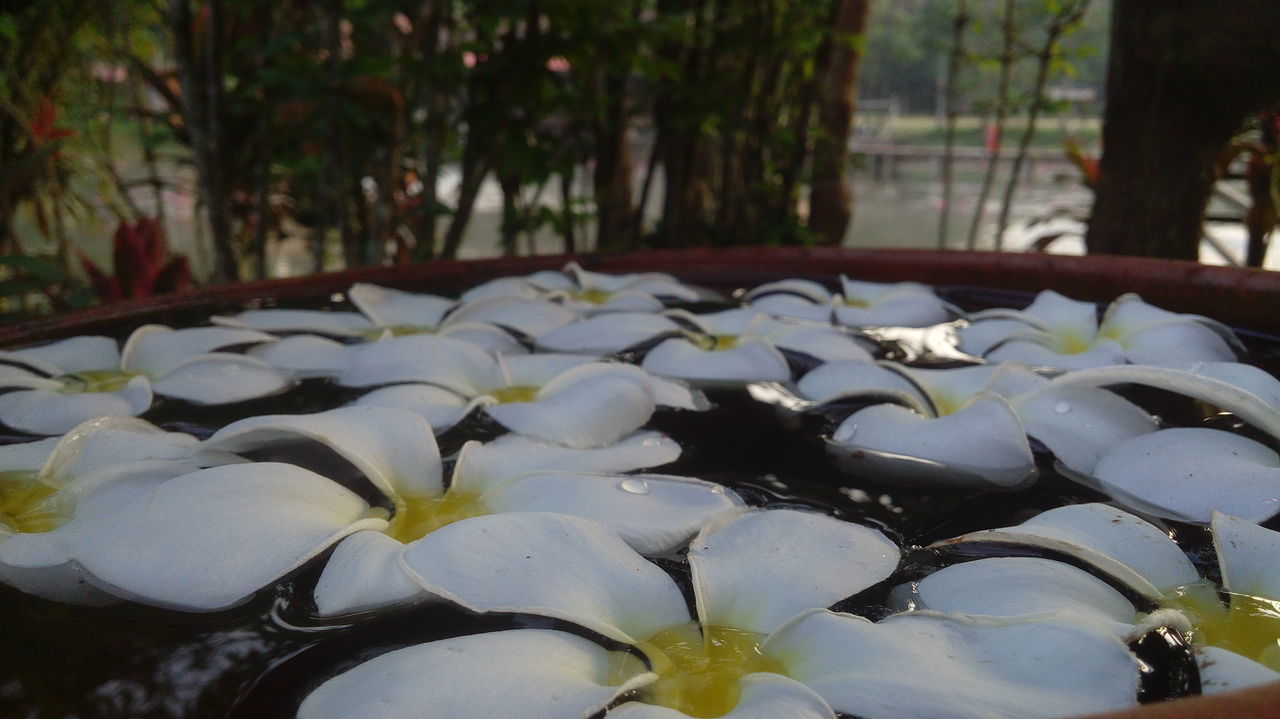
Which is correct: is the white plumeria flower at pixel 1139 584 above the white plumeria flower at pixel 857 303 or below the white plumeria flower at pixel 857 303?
below

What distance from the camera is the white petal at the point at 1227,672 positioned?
7.9 inches

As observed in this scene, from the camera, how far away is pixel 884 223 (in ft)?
17.6

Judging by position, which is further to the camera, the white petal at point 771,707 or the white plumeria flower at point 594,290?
the white plumeria flower at point 594,290

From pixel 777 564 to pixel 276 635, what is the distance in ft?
0.47

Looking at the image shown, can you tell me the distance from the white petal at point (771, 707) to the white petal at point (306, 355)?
0.32 metres

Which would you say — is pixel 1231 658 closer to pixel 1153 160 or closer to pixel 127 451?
pixel 127 451

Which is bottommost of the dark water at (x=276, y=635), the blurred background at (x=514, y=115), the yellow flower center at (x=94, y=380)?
the dark water at (x=276, y=635)

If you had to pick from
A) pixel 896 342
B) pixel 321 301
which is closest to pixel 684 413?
pixel 896 342

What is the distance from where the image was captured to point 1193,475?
319 millimetres

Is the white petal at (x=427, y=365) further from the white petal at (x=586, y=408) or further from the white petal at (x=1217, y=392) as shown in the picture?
the white petal at (x=1217, y=392)

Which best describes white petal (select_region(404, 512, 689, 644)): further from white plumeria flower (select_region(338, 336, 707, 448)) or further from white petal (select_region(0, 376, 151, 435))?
white petal (select_region(0, 376, 151, 435))

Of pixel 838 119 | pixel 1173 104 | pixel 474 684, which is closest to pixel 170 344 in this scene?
pixel 474 684

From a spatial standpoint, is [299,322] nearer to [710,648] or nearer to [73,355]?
[73,355]

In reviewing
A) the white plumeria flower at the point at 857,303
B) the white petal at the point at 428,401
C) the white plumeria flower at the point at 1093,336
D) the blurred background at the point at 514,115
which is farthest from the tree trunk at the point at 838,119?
the white petal at the point at 428,401
